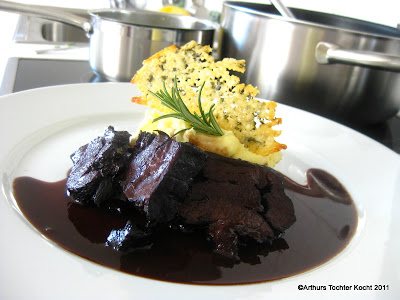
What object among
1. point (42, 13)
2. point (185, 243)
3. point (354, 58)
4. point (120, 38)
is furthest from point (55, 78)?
point (354, 58)

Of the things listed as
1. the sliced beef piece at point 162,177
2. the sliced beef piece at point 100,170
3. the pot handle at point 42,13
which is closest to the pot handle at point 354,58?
the sliced beef piece at point 162,177

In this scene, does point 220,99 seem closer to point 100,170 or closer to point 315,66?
point 100,170

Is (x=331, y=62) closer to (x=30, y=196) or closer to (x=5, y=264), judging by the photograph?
(x=30, y=196)

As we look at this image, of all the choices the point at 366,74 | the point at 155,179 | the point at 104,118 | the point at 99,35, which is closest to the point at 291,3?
the point at 366,74

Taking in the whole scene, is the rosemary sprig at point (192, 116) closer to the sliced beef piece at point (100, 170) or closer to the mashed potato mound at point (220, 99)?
the mashed potato mound at point (220, 99)

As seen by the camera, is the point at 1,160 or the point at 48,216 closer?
the point at 48,216
